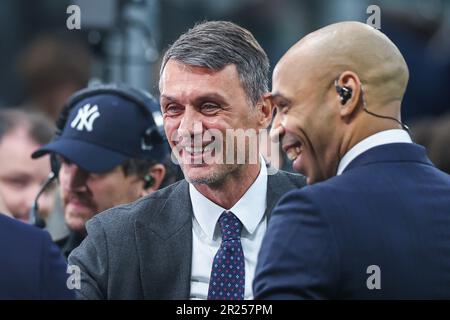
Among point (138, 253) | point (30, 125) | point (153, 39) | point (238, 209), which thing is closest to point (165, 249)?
point (138, 253)

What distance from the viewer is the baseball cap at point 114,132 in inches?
152

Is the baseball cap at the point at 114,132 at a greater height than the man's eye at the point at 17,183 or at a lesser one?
greater

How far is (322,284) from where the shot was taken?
239 cm

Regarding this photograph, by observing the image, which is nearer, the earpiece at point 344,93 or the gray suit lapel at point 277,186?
the earpiece at point 344,93

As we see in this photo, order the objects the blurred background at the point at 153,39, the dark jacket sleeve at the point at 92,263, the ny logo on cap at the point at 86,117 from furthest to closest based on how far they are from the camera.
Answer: the blurred background at the point at 153,39
the ny logo on cap at the point at 86,117
the dark jacket sleeve at the point at 92,263

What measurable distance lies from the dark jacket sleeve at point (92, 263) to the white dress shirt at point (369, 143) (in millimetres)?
797

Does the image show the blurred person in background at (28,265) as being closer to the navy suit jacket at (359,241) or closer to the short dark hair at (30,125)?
the navy suit jacket at (359,241)

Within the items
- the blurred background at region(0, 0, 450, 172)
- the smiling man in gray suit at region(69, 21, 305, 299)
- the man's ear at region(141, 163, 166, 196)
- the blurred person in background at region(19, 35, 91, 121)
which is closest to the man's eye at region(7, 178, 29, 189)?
the man's ear at region(141, 163, 166, 196)

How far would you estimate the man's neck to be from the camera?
323cm

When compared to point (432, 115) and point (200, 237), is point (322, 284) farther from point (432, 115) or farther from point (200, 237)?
point (432, 115)

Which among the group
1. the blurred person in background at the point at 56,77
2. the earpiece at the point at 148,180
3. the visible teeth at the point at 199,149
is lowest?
the visible teeth at the point at 199,149

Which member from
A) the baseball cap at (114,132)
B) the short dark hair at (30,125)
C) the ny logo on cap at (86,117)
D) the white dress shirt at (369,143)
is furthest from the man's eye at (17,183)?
the white dress shirt at (369,143)

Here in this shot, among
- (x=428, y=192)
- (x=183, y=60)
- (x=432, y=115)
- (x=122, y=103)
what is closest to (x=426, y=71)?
(x=432, y=115)

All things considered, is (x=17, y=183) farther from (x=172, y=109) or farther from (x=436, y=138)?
(x=436, y=138)
